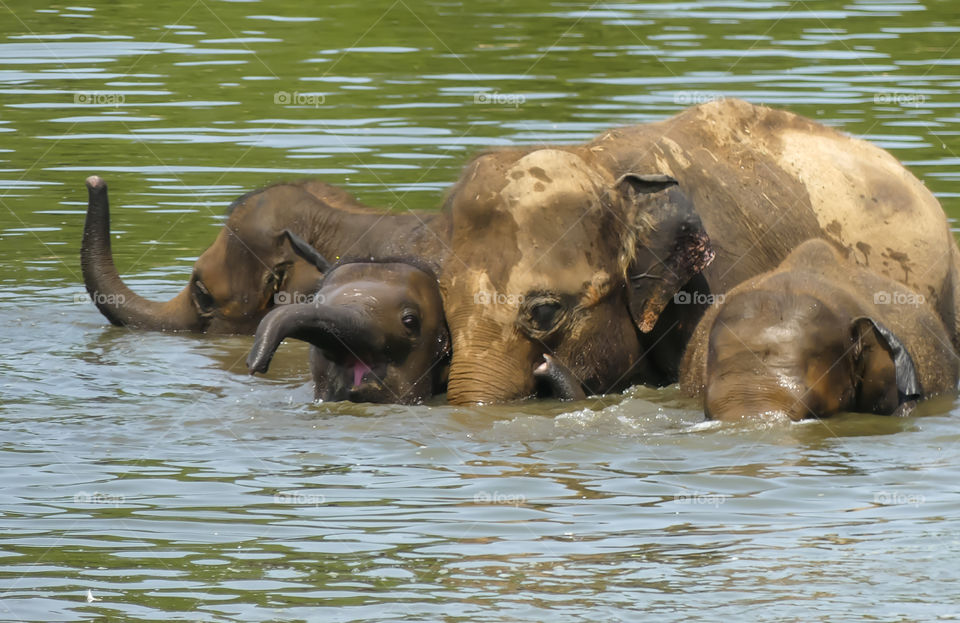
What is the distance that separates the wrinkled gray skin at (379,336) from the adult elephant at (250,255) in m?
2.21

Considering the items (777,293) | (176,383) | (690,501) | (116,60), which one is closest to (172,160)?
(116,60)

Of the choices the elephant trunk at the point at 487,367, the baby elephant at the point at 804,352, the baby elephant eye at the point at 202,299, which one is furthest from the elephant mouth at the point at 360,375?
the baby elephant eye at the point at 202,299

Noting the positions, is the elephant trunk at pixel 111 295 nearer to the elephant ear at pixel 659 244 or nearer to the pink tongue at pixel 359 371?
the pink tongue at pixel 359 371

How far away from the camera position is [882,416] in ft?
35.2

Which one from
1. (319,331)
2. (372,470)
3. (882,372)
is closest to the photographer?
(372,470)

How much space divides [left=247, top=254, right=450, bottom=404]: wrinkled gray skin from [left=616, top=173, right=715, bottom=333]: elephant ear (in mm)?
1167

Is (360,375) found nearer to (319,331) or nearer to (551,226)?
(319,331)

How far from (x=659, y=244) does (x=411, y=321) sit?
4.91 ft

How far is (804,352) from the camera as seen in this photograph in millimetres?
10305

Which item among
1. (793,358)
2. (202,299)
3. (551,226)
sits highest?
(551,226)

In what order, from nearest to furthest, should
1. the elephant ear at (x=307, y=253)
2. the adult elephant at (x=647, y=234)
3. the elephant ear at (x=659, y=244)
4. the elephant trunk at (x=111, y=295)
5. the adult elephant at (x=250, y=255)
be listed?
the adult elephant at (x=647, y=234) → the elephant ear at (x=659, y=244) → the elephant ear at (x=307, y=253) → the adult elephant at (x=250, y=255) → the elephant trunk at (x=111, y=295)

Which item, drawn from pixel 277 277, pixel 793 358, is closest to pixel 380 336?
pixel 793 358

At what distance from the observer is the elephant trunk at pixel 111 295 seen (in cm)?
1425

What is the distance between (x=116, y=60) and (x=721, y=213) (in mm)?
13911
